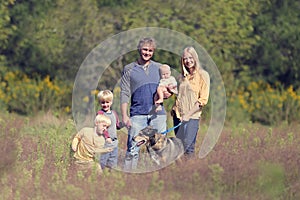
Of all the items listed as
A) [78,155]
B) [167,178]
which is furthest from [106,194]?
[78,155]

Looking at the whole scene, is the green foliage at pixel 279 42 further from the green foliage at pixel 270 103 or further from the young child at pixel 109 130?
the young child at pixel 109 130

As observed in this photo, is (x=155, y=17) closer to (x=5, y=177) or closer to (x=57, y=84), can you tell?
(x=57, y=84)

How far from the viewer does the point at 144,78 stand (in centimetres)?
920

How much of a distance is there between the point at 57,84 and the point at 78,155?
8454 mm

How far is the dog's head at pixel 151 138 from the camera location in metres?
9.09

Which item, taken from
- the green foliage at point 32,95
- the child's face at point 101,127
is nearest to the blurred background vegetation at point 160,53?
the green foliage at point 32,95

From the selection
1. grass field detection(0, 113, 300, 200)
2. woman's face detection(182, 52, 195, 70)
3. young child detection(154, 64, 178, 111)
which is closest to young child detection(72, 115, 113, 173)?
grass field detection(0, 113, 300, 200)

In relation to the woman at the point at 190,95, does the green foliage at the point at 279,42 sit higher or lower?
higher

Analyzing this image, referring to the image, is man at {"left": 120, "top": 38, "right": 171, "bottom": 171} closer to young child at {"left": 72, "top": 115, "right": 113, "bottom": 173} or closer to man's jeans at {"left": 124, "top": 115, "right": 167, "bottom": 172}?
man's jeans at {"left": 124, "top": 115, "right": 167, "bottom": 172}

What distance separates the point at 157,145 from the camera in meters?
9.11

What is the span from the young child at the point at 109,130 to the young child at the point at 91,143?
0.07m

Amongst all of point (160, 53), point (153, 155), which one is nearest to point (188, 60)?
point (153, 155)

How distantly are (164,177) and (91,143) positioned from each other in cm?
101

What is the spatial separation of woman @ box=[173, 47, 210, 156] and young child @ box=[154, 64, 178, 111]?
17cm
